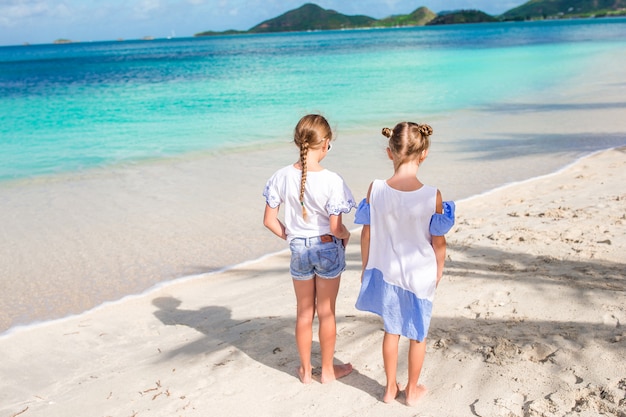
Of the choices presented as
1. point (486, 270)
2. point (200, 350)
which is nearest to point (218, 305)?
point (200, 350)

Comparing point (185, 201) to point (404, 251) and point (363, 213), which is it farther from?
point (404, 251)

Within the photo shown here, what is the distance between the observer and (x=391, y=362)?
3.23 m

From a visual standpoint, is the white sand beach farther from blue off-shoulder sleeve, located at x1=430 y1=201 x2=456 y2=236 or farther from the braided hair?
the braided hair

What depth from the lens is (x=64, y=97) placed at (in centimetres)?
2869

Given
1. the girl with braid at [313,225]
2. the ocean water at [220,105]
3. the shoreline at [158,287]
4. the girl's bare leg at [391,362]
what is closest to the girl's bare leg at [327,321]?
the girl with braid at [313,225]

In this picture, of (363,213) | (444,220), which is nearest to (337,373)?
(363,213)

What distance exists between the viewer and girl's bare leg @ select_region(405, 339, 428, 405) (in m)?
3.18

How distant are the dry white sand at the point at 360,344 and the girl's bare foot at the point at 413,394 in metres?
0.05

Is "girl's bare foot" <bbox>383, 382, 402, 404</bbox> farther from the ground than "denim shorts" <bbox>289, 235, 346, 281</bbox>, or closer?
closer

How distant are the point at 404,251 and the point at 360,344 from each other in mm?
1157

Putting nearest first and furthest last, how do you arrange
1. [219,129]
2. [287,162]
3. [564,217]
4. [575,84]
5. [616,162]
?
[564,217], [616,162], [287,162], [219,129], [575,84]

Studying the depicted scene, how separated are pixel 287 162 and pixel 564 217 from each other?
243 inches

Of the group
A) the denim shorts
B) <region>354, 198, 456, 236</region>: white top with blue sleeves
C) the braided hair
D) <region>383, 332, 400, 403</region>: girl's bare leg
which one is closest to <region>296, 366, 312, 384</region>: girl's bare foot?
<region>383, 332, 400, 403</region>: girl's bare leg

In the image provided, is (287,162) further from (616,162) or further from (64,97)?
(64,97)
